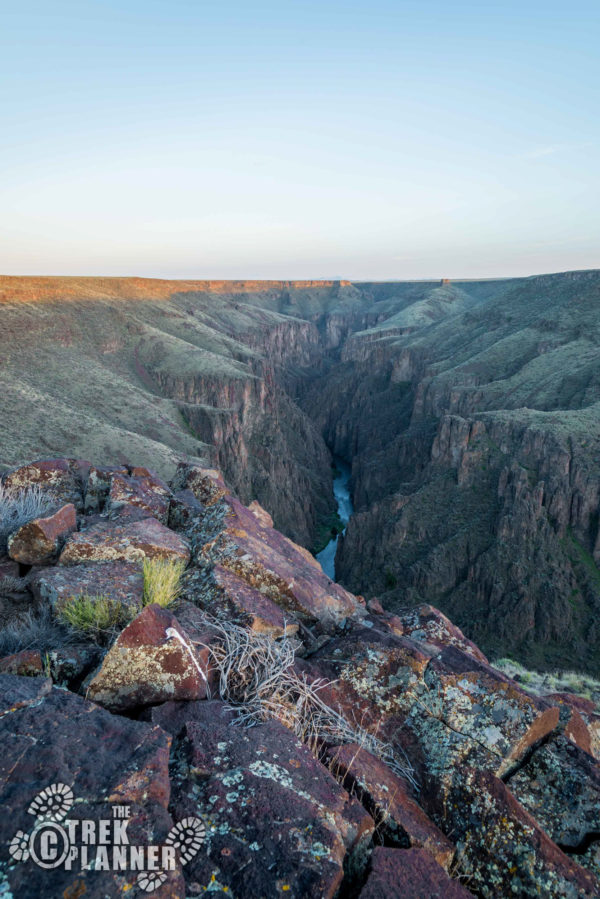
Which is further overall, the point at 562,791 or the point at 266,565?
the point at 266,565

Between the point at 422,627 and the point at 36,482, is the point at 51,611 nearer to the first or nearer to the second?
the point at 36,482

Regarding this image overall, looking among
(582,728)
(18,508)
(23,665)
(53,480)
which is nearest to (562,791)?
(582,728)

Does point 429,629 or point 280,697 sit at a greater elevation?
point 280,697

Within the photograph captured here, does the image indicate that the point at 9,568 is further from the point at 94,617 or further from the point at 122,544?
the point at 94,617

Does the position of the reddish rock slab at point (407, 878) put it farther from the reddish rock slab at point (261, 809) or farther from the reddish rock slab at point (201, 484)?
the reddish rock slab at point (201, 484)

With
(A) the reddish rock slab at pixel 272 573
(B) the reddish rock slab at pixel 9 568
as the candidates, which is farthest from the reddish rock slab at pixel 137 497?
(B) the reddish rock slab at pixel 9 568

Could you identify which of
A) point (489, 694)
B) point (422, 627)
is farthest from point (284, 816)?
point (422, 627)
